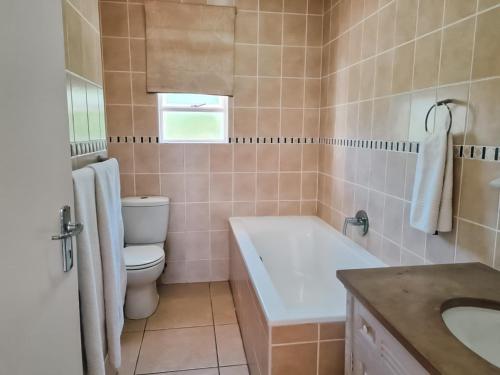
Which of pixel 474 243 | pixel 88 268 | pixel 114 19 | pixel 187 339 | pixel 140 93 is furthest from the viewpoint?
pixel 140 93

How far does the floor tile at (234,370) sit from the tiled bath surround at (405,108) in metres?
1.06

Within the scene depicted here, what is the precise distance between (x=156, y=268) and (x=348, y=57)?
2.07m

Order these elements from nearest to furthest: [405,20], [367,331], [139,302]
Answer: [367,331] < [405,20] < [139,302]

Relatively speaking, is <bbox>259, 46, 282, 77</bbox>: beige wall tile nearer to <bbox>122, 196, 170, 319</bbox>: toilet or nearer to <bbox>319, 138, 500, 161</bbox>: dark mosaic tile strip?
<bbox>319, 138, 500, 161</bbox>: dark mosaic tile strip

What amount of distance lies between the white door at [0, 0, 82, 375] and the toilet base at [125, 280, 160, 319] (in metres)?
1.30

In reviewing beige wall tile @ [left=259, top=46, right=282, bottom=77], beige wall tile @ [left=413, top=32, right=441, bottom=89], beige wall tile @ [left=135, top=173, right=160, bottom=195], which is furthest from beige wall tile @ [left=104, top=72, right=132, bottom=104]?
beige wall tile @ [left=413, top=32, right=441, bottom=89]

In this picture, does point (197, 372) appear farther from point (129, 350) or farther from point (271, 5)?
point (271, 5)

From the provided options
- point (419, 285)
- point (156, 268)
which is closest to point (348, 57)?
point (419, 285)

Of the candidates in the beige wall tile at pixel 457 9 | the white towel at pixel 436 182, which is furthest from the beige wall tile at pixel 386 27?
the white towel at pixel 436 182

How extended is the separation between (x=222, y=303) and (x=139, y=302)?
25.3 inches

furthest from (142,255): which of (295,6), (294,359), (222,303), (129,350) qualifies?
(295,6)

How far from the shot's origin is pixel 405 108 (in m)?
1.87

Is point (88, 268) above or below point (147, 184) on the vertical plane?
below

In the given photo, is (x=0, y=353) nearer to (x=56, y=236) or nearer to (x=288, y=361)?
(x=56, y=236)
